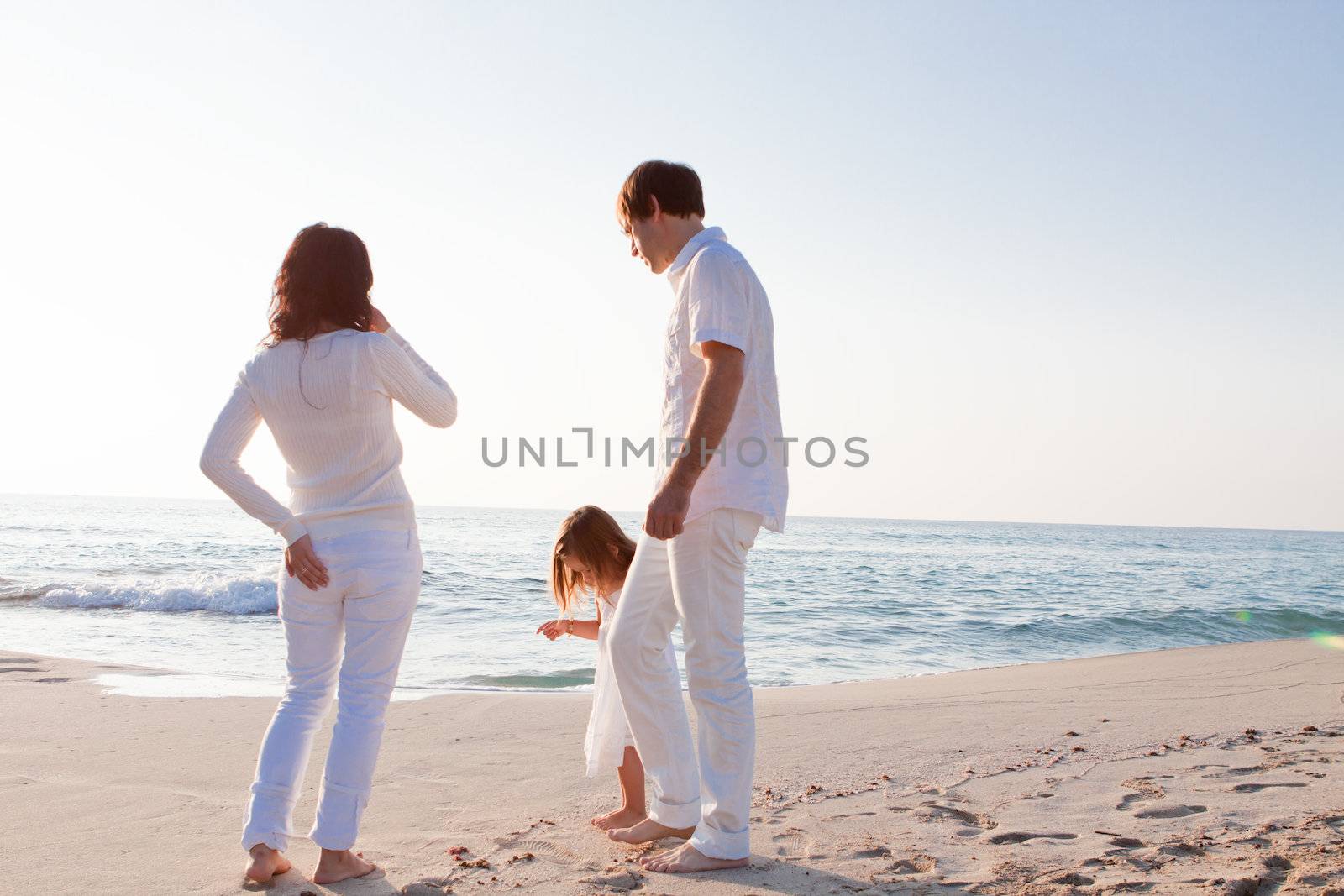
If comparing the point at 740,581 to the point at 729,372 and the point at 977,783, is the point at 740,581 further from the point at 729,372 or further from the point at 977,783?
the point at 977,783

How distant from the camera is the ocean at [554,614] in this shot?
7.42 m

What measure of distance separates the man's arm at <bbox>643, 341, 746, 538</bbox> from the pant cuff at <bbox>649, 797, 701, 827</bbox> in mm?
856

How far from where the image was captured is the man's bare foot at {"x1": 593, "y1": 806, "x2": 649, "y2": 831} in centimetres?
284

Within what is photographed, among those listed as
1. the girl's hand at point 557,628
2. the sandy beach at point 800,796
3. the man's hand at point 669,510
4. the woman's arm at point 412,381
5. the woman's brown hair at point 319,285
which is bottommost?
the sandy beach at point 800,796

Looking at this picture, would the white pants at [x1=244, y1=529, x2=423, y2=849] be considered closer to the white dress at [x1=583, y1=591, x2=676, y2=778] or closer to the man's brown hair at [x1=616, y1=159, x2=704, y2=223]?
the white dress at [x1=583, y1=591, x2=676, y2=778]

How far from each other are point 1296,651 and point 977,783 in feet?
21.0

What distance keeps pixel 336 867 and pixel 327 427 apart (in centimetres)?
104

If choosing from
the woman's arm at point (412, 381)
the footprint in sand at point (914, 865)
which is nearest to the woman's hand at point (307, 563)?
the woman's arm at point (412, 381)

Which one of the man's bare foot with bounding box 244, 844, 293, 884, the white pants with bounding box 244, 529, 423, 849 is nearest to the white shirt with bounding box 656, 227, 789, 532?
the white pants with bounding box 244, 529, 423, 849

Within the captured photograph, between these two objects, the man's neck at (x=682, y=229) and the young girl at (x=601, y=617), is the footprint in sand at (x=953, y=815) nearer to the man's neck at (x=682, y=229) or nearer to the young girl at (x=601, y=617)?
the young girl at (x=601, y=617)

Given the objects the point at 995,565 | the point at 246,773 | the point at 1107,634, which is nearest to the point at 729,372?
the point at 246,773

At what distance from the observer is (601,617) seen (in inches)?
127

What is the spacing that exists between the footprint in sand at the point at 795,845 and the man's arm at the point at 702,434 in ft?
3.06

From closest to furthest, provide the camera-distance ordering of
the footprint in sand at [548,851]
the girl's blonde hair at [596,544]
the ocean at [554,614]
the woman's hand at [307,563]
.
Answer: the woman's hand at [307,563] → the footprint in sand at [548,851] → the girl's blonde hair at [596,544] → the ocean at [554,614]
